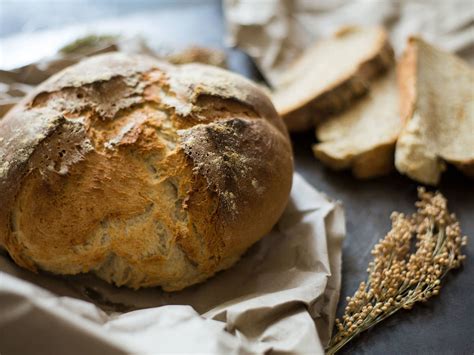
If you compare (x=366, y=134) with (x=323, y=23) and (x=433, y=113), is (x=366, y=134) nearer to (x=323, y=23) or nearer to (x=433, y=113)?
(x=433, y=113)

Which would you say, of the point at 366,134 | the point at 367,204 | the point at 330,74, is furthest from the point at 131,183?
the point at 330,74

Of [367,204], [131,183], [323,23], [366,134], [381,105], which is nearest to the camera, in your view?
[131,183]

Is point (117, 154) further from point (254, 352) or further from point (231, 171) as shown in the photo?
point (254, 352)

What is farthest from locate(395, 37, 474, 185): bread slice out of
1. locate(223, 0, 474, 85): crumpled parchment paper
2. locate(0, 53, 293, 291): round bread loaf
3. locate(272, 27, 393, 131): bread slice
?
locate(0, 53, 293, 291): round bread loaf

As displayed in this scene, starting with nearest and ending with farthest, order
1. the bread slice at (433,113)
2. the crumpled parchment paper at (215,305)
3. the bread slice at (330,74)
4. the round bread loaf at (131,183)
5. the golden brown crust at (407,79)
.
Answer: the crumpled parchment paper at (215,305) < the round bread loaf at (131,183) < the bread slice at (433,113) < the golden brown crust at (407,79) < the bread slice at (330,74)

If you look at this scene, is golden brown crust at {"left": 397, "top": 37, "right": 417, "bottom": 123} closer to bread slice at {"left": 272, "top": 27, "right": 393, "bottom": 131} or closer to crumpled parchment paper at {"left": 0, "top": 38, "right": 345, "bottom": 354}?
bread slice at {"left": 272, "top": 27, "right": 393, "bottom": 131}

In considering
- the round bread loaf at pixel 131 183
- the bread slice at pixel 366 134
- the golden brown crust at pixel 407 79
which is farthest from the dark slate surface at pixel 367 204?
the round bread loaf at pixel 131 183

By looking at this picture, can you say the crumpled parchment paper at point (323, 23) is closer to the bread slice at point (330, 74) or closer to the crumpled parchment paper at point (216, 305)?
the bread slice at point (330, 74)
